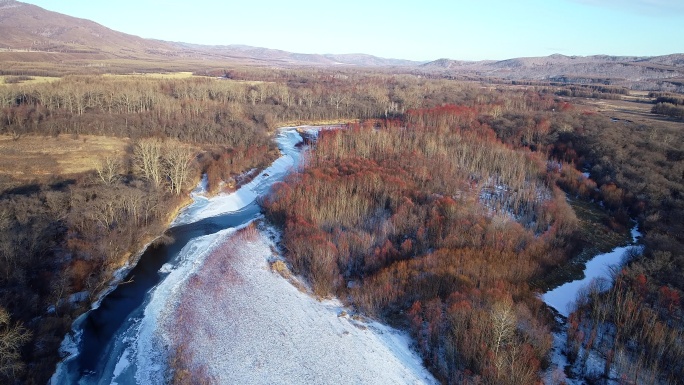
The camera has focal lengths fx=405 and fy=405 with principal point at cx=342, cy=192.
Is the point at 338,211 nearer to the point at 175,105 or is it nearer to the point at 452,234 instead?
the point at 452,234

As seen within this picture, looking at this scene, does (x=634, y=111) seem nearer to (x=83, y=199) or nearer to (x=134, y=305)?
(x=134, y=305)

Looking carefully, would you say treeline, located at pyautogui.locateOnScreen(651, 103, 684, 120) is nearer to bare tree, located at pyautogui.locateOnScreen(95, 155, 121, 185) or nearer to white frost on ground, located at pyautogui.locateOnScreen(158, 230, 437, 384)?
white frost on ground, located at pyautogui.locateOnScreen(158, 230, 437, 384)

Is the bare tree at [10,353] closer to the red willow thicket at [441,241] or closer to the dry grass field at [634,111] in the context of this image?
the red willow thicket at [441,241]

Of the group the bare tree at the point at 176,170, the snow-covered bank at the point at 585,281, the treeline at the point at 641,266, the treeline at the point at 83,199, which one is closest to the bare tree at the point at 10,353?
the treeline at the point at 83,199

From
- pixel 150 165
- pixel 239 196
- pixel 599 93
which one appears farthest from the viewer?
pixel 599 93

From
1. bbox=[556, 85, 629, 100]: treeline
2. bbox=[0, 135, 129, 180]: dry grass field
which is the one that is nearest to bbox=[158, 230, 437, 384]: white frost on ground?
bbox=[0, 135, 129, 180]: dry grass field

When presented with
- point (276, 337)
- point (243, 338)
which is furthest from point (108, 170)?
point (276, 337)
